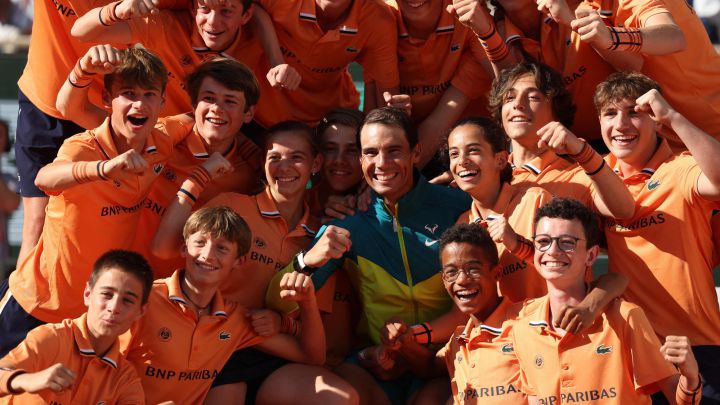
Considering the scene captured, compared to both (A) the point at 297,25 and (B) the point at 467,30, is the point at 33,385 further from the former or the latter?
(B) the point at 467,30

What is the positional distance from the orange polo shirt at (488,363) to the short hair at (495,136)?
792mm

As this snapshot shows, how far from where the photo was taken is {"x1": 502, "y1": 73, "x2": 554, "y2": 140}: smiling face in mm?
6520

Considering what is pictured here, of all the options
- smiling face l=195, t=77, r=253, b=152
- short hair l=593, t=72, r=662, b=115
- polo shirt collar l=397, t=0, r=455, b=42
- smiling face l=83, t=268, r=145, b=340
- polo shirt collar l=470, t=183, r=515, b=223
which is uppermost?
polo shirt collar l=397, t=0, r=455, b=42

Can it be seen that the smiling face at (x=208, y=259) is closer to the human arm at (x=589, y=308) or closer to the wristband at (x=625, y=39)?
the human arm at (x=589, y=308)

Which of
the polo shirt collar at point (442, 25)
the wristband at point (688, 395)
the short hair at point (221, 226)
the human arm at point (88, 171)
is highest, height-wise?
the polo shirt collar at point (442, 25)

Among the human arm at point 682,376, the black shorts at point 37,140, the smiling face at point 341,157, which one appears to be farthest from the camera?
the black shorts at point 37,140

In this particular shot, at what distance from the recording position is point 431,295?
20.5ft

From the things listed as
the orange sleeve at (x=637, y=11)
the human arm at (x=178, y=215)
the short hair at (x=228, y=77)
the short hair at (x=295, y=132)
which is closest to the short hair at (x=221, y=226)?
the human arm at (x=178, y=215)

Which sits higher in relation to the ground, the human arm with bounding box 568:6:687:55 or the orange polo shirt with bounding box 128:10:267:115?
the orange polo shirt with bounding box 128:10:267:115

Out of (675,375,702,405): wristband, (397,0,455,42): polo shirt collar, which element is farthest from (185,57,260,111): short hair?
(675,375,702,405): wristband

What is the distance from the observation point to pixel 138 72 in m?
6.21

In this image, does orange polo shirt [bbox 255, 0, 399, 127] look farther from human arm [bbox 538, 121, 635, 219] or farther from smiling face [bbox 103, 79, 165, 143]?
human arm [bbox 538, 121, 635, 219]

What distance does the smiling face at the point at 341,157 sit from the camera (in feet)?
22.3

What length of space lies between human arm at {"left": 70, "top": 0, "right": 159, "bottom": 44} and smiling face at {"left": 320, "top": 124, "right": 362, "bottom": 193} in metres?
1.21
